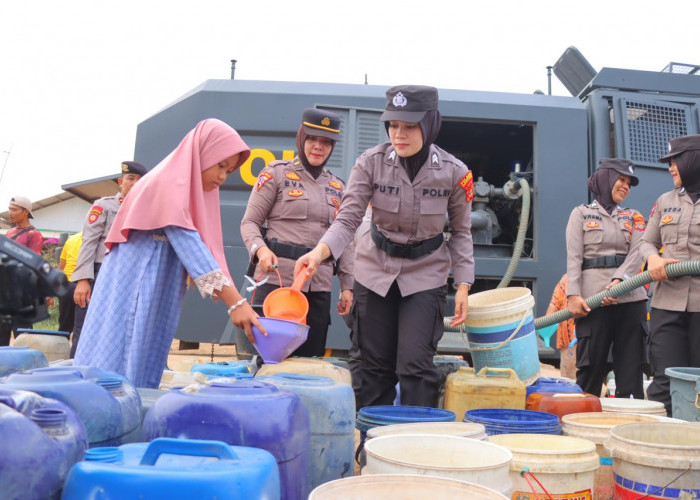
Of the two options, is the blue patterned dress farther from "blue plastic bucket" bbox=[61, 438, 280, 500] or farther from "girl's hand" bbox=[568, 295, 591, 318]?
"girl's hand" bbox=[568, 295, 591, 318]

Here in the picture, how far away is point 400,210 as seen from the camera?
301cm

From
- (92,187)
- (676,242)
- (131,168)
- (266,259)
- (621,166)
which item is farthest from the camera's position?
(92,187)

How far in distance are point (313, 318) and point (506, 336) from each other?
40.8 inches

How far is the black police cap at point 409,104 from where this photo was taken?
9.24ft

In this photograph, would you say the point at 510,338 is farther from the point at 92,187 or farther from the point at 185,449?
the point at 92,187

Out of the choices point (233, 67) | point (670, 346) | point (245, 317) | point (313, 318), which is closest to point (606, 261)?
point (670, 346)

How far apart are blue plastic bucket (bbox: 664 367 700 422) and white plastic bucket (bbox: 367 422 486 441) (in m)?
1.28

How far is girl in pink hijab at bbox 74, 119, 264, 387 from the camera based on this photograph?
7.80ft

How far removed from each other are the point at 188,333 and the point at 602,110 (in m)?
4.26

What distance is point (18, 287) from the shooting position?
122 centimetres

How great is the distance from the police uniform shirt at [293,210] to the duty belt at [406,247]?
0.66 m

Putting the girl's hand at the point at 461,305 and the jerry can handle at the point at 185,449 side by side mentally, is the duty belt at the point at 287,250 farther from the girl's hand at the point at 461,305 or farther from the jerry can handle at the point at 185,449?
the jerry can handle at the point at 185,449

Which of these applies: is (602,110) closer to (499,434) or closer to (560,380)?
(560,380)

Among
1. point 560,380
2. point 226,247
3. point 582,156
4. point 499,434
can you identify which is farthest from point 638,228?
point 226,247
